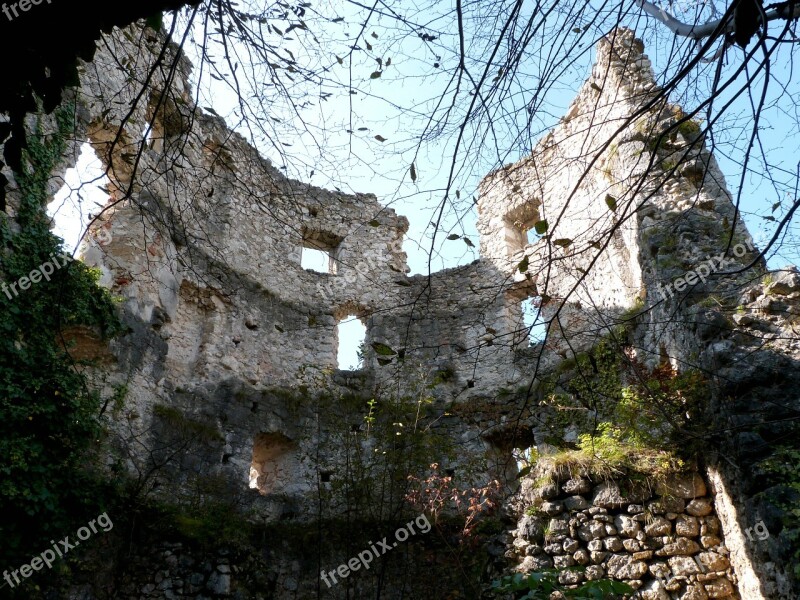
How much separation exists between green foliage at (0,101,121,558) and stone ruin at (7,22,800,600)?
0.71m

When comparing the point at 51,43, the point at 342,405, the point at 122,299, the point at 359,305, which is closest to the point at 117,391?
the point at 122,299

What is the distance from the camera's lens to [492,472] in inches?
375

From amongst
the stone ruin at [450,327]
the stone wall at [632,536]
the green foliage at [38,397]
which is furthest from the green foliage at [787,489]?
the green foliage at [38,397]

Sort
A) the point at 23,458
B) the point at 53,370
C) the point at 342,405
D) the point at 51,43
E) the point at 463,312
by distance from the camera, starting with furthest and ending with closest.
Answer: the point at 463,312 → the point at 342,405 → the point at 53,370 → the point at 23,458 → the point at 51,43

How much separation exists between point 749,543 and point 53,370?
6713 mm

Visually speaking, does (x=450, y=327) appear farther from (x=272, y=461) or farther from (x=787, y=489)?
(x=787, y=489)

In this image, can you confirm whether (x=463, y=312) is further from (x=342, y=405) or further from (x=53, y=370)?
(x=53, y=370)

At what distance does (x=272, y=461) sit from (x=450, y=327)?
3.94 metres

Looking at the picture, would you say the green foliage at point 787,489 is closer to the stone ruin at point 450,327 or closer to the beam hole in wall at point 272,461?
the stone ruin at point 450,327

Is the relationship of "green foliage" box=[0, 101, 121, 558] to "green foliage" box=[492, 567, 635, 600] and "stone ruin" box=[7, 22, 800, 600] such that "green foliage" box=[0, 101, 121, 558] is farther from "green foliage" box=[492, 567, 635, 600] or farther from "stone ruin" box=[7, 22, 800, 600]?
"green foliage" box=[492, 567, 635, 600]

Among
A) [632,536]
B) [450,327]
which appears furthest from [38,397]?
[450,327]

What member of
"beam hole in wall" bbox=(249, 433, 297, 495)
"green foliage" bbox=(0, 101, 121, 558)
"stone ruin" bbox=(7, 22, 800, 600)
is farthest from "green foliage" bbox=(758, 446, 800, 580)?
"beam hole in wall" bbox=(249, 433, 297, 495)

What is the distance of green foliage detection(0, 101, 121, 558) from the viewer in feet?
20.8

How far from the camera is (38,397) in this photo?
6.79 meters
